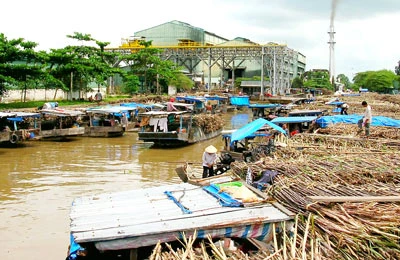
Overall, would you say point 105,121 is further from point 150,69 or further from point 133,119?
point 150,69

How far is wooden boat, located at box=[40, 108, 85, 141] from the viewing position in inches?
883

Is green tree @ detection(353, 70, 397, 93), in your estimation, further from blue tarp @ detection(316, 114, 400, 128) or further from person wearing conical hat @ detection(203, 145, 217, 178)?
person wearing conical hat @ detection(203, 145, 217, 178)

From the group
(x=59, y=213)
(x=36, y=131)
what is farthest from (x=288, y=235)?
(x=36, y=131)

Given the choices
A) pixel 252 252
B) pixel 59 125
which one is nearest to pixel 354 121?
pixel 252 252

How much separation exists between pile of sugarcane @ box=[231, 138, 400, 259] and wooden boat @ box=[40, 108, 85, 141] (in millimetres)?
14838

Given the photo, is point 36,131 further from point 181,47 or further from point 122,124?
point 181,47

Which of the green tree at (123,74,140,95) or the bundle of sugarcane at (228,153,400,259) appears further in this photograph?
the green tree at (123,74,140,95)

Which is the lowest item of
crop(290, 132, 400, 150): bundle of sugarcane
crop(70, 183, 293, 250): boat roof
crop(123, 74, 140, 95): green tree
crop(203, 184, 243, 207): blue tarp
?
crop(70, 183, 293, 250): boat roof

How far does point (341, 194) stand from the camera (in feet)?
22.7

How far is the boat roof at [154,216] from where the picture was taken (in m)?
5.51

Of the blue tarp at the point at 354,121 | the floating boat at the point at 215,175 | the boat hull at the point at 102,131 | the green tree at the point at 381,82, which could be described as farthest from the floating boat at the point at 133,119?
the green tree at the point at 381,82

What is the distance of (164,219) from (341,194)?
276 centimetres

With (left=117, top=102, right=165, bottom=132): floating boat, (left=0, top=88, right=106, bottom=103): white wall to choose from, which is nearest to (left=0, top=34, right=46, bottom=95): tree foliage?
(left=0, top=88, right=106, bottom=103): white wall

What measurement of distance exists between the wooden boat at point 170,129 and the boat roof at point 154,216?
13155 mm
